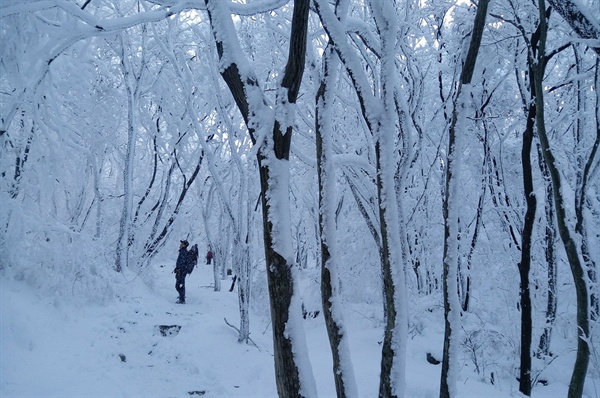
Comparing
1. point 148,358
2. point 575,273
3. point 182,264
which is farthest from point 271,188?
point 182,264

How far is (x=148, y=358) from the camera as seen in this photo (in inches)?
257

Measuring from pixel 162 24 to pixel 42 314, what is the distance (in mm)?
9451

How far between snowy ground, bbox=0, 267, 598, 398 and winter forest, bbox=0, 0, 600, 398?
139 mm

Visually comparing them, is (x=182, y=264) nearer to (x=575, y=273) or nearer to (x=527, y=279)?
(x=527, y=279)

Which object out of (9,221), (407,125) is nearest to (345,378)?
(407,125)

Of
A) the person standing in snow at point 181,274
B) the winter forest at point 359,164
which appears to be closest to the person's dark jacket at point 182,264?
the person standing in snow at point 181,274

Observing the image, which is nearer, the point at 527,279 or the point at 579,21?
the point at 579,21

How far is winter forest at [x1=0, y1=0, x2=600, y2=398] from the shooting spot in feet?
9.92

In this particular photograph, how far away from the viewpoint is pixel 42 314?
596cm

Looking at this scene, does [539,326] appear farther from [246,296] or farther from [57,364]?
[57,364]

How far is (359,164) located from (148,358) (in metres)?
5.37

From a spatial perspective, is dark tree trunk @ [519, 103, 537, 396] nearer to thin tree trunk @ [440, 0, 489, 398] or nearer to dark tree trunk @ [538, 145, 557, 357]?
dark tree trunk @ [538, 145, 557, 357]

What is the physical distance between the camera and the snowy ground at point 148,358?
4.98 metres

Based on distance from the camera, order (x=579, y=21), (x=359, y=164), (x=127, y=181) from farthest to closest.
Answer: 1. (x=127, y=181)
2. (x=359, y=164)
3. (x=579, y=21)
